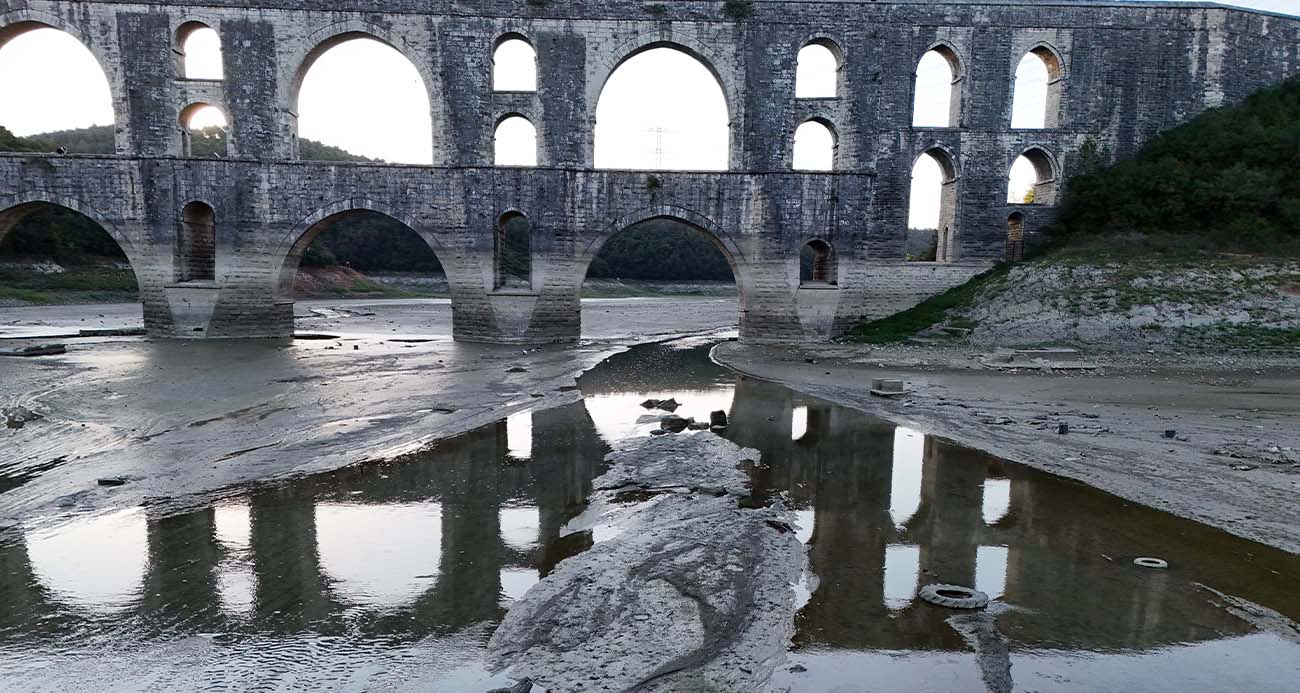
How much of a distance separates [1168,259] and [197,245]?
29260 mm

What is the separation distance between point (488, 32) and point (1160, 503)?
20.8m

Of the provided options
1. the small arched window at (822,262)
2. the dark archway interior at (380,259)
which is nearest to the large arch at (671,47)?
the small arched window at (822,262)

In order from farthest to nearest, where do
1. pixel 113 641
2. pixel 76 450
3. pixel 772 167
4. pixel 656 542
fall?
pixel 772 167 < pixel 76 450 < pixel 656 542 < pixel 113 641

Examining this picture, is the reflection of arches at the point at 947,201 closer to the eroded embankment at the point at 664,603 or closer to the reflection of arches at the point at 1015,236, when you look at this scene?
the reflection of arches at the point at 1015,236

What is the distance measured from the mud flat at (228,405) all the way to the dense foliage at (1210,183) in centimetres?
1630

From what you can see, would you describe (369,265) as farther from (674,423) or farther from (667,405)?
(674,423)

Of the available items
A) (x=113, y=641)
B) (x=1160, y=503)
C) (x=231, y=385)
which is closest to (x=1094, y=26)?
(x=1160, y=503)

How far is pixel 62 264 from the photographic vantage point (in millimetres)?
38219

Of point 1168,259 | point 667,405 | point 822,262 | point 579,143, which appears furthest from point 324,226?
point 1168,259

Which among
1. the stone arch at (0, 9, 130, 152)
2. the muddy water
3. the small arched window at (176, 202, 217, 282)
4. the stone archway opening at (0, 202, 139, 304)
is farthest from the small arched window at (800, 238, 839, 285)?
the stone archway opening at (0, 202, 139, 304)

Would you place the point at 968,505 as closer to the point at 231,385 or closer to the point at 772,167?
the point at 231,385

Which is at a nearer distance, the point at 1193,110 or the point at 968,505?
the point at 968,505

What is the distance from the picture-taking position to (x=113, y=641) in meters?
4.48

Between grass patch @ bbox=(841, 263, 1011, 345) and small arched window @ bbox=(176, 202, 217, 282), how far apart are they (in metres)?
20.3
